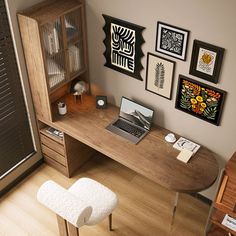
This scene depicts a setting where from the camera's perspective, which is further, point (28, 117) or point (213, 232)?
point (28, 117)

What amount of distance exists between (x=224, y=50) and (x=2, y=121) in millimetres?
1943

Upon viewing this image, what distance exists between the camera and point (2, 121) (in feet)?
10.5

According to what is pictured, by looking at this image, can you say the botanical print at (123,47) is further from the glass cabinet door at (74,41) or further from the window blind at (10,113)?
the window blind at (10,113)

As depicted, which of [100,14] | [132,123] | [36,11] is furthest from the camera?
[132,123]

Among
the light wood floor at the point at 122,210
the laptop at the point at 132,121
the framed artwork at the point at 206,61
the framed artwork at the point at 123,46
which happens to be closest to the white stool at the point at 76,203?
the light wood floor at the point at 122,210

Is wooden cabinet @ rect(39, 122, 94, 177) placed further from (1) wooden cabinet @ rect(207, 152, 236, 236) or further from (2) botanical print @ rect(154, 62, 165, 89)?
(1) wooden cabinet @ rect(207, 152, 236, 236)

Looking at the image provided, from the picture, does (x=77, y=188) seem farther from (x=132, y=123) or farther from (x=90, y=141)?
(x=132, y=123)

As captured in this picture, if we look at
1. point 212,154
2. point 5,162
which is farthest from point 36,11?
point 212,154

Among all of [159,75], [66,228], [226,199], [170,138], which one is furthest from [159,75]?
[66,228]

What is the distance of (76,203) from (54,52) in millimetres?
1388

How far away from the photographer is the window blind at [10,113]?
2953 millimetres

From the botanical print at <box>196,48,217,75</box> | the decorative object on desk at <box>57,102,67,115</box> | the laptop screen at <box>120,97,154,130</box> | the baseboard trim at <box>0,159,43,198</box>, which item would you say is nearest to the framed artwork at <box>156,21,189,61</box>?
the botanical print at <box>196,48,217,75</box>

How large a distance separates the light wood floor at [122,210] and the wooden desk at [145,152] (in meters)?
0.62

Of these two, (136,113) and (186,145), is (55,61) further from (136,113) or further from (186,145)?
(186,145)
